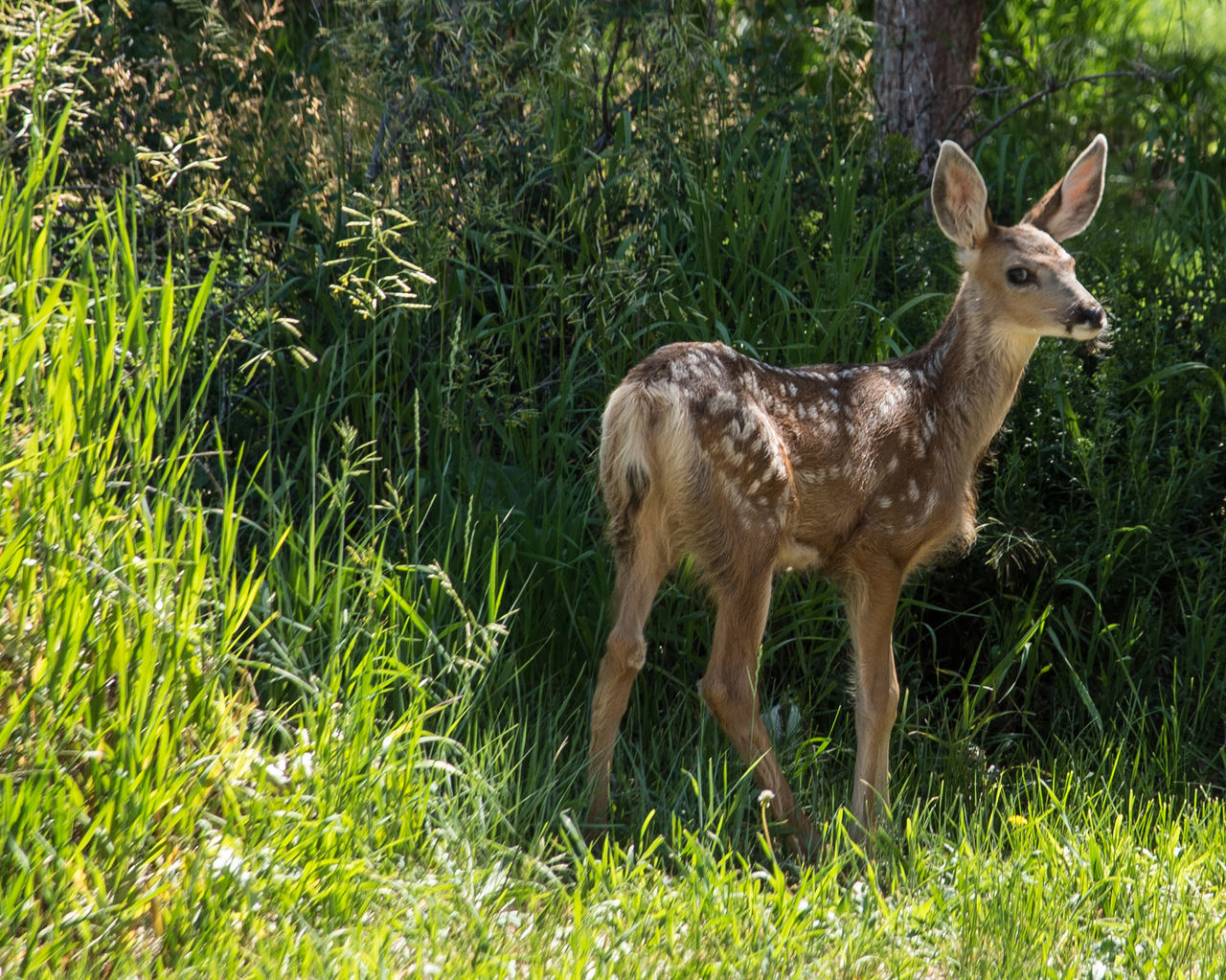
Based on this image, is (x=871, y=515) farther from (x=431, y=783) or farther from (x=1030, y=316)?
(x=431, y=783)

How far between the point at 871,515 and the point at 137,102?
363 centimetres

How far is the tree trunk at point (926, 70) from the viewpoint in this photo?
6492 mm

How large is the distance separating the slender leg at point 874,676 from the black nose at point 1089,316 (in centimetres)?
100

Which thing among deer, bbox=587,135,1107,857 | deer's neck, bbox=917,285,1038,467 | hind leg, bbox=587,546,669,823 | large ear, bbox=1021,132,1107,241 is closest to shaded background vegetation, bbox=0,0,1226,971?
hind leg, bbox=587,546,669,823

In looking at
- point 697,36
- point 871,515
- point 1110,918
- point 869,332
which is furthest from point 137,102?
point 1110,918

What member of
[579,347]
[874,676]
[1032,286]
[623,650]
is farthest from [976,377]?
[623,650]

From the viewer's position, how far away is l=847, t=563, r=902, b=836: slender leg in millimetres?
4359

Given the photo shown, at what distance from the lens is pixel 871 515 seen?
4410mm

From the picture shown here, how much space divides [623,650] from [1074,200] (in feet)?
7.76

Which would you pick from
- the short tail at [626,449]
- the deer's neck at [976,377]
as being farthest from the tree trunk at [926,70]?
the short tail at [626,449]

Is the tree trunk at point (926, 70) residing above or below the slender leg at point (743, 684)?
above

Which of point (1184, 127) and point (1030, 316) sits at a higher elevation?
point (1184, 127)

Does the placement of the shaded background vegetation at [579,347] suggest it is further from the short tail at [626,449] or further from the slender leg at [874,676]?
the short tail at [626,449]

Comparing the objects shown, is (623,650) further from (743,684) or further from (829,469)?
(829,469)
